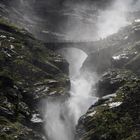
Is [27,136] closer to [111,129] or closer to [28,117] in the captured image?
[28,117]

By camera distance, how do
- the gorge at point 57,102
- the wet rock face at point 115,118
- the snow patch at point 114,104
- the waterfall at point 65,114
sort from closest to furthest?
the wet rock face at point 115,118 < the gorge at point 57,102 < the snow patch at point 114,104 < the waterfall at point 65,114

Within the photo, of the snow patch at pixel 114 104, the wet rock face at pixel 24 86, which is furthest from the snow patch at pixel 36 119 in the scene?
the snow patch at pixel 114 104

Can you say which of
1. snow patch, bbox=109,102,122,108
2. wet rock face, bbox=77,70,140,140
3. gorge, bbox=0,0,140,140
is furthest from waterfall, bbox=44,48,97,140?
snow patch, bbox=109,102,122,108

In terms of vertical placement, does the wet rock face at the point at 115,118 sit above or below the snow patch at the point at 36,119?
below

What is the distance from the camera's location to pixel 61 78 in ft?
605

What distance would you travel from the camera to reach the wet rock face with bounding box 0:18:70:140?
134875 millimetres

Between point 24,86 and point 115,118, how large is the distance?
47293 mm

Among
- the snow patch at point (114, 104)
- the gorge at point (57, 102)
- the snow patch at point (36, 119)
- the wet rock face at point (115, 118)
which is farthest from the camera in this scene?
the snow patch at point (36, 119)

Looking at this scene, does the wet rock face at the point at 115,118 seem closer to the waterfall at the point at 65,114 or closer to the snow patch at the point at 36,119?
the waterfall at the point at 65,114

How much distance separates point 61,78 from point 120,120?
5816 centimetres

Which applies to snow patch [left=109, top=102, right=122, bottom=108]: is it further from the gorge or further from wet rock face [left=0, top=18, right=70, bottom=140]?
wet rock face [left=0, top=18, right=70, bottom=140]

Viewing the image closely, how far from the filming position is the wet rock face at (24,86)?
443ft

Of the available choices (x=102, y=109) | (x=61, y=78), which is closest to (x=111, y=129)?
(x=102, y=109)

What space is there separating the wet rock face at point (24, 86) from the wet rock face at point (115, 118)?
1844cm
